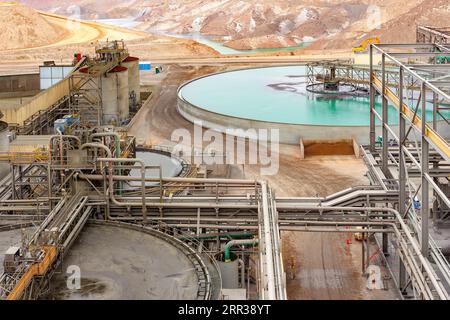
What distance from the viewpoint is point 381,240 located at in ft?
93.4

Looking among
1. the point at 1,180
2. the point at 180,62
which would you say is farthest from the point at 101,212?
the point at 180,62

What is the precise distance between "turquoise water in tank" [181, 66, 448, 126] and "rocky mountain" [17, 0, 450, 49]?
4387cm

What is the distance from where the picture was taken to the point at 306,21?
14575cm

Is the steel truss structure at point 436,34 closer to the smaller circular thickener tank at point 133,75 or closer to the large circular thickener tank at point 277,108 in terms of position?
the large circular thickener tank at point 277,108

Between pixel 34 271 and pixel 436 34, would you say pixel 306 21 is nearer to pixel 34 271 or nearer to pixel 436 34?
pixel 436 34

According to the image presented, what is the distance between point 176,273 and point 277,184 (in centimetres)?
1771

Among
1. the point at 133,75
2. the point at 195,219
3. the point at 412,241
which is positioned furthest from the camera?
the point at 133,75

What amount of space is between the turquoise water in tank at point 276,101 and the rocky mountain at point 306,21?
43.9 m

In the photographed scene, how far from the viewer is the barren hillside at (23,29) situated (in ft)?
376

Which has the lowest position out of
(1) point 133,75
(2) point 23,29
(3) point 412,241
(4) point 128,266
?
(4) point 128,266

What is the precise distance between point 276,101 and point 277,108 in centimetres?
264

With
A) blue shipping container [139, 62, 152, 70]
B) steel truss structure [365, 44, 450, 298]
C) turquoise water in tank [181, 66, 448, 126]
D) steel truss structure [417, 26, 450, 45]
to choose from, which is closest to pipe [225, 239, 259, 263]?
steel truss structure [365, 44, 450, 298]

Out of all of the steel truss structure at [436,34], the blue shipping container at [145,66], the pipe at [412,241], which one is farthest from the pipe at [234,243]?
the blue shipping container at [145,66]

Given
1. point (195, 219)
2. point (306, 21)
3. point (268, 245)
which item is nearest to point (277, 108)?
point (195, 219)
